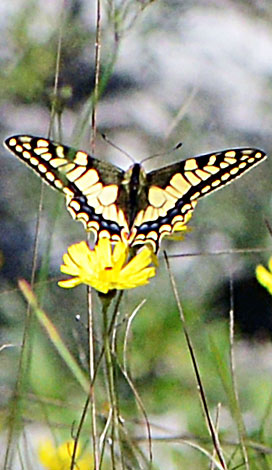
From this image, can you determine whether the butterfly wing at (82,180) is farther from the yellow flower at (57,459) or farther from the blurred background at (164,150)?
the blurred background at (164,150)

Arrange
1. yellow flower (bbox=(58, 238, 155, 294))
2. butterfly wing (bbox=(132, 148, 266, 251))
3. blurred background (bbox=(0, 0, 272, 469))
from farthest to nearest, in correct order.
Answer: blurred background (bbox=(0, 0, 272, 469)) → butterfly wing (bbox=(132, 148, 266, 251)) → yellow flower (bbox=(58, 238, 155, 294))

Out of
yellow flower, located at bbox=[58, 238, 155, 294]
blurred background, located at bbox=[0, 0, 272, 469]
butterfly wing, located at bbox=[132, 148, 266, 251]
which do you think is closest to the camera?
yellow flower, located at bbox=[58, 238, 155, 294]

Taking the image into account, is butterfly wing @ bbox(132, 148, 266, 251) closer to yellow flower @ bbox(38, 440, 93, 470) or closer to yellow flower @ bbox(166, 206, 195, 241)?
yellow flower @ bbox(166, 206, 195, 241)

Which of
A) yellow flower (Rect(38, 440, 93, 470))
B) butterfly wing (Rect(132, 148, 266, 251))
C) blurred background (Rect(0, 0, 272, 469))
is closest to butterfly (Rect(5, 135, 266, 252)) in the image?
butterfly wing (Rect(132, 148, 266, 251))

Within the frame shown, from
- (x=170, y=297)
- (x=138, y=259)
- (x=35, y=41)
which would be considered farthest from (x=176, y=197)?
(x=35, y=41)

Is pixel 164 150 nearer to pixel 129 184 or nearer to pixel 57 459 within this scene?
pixel 129 184

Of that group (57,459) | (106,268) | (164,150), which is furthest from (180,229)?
(164,150)
